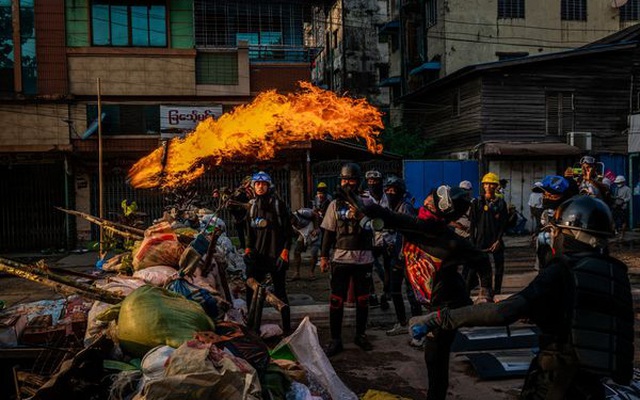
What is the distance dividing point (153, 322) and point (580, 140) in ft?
66.1

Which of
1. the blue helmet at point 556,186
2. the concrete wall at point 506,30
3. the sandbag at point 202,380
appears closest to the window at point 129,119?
the blue helmet at point 556,186

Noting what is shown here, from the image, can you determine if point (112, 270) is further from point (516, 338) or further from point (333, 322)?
point (516, 338)

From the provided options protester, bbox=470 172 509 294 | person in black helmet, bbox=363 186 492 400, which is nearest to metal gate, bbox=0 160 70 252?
protester, bbox=470 172 509 294

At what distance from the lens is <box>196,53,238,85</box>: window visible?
17562mm

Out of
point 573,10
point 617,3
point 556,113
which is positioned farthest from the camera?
point 573,10

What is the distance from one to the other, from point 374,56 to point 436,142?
1582cm

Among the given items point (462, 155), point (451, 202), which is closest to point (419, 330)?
point (451, 202)

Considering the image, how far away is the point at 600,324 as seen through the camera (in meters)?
2.48

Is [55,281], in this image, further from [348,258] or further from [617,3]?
[617,3]

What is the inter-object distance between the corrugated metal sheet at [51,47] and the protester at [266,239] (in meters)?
12.6

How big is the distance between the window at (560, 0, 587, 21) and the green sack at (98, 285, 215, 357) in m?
27.9

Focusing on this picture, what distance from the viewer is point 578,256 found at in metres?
2.65

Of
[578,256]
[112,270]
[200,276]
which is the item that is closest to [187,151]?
[112,270]

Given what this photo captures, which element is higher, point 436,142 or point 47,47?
point 47,47
